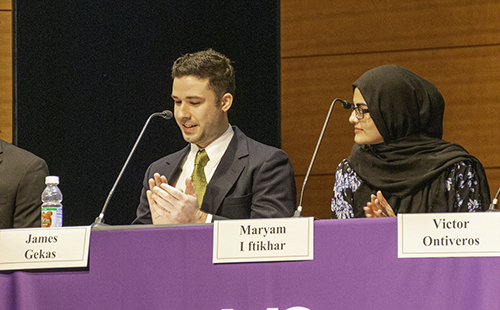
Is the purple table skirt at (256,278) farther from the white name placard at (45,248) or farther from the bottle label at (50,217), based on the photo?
the bottle label at (50,217)

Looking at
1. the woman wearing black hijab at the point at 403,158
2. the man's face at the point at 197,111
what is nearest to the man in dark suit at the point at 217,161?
the man's face at the point at 197,111

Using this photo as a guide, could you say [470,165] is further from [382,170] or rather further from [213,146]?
[213,146]

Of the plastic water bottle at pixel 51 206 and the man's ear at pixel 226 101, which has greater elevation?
the man's ear at pixel 226 101

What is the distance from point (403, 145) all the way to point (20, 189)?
1440mm

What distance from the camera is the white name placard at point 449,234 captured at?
1.24m

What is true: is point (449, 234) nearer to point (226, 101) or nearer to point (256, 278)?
point (256, 278)

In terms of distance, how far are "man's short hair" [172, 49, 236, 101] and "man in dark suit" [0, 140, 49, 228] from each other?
→ 662 mm

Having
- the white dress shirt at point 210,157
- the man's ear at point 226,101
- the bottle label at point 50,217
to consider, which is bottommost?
the bottle label at point 50,217

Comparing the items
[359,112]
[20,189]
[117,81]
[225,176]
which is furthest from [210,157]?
[117,81]

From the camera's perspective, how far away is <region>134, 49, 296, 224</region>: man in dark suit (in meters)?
2.16

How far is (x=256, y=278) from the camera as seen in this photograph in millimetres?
1369

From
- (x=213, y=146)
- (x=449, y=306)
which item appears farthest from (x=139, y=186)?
(x=449, y=306)

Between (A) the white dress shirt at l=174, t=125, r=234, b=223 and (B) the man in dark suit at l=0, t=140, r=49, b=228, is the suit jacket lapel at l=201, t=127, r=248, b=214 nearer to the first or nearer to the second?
(A) the white dress shirt at l=174, t=125, r=234, b=223

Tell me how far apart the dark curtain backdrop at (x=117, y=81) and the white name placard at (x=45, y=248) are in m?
1.75
